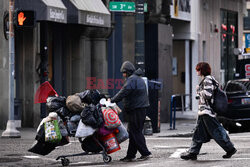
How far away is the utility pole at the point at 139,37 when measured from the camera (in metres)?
22.8

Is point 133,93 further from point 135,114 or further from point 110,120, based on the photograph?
point 110,120

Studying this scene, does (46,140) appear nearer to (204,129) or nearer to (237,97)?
(204,129)

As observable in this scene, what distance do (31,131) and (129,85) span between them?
27.7 ft

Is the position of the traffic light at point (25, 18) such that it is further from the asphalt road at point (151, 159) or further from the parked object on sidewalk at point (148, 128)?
the parked object on sidewalk at point (148, 128)

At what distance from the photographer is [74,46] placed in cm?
2617

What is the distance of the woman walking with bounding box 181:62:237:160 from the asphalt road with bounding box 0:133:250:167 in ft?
0.65

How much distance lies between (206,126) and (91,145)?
1957mm

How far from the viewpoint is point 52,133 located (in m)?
13.1

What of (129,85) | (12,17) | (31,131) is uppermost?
(12,17)

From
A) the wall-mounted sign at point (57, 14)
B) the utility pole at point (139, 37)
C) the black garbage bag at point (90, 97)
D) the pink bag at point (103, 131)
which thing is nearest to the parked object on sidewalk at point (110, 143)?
the pink bag at point (103, 131)

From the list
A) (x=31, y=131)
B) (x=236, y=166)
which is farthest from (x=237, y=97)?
(x=236, y=166)

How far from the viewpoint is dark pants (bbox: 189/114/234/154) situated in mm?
13531

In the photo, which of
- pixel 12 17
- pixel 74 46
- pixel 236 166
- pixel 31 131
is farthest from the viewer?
pixel 74 46

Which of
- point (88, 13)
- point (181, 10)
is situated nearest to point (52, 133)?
point (88, 13)
